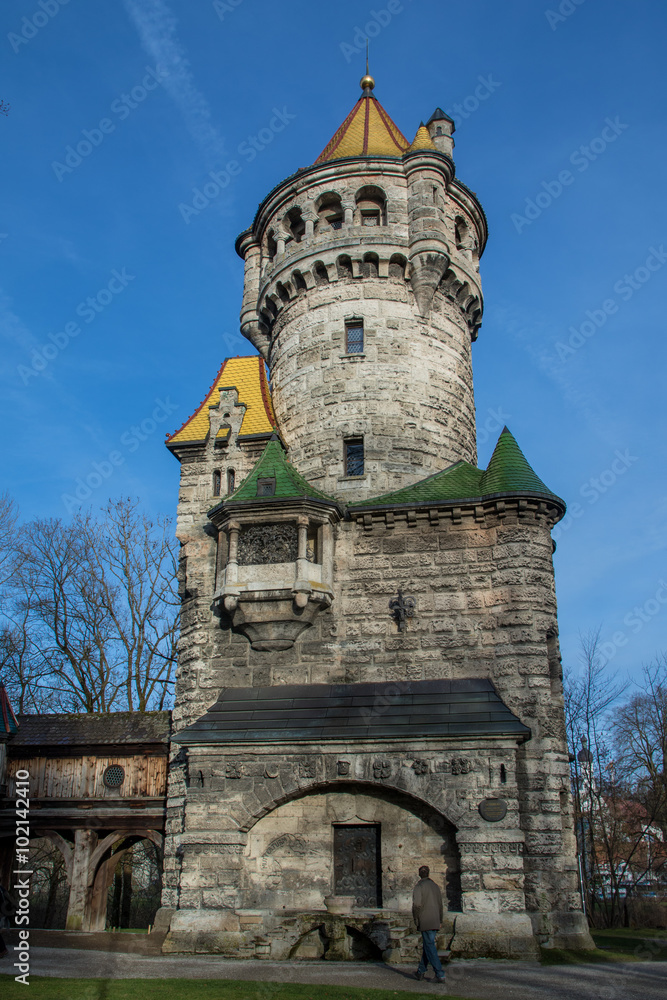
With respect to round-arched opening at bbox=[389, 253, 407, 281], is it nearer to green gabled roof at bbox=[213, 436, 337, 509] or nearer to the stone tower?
the stone tower

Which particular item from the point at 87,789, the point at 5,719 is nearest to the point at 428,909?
the point at 87,789

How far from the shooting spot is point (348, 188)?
18219 mm

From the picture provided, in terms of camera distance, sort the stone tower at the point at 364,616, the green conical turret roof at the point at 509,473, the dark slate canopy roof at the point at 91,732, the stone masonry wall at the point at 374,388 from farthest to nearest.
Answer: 1. the dark slate canopy roof at the point at 91,732
2. the stone masonry wall at the point at 374,388
3. the green conical turret roof at the point at 509,473
4. the stone tower at the point at 364,616

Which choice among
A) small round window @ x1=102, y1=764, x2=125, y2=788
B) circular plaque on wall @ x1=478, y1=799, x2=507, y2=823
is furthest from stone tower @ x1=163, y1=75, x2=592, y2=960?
small round window @ x1=102, y1=764, x2=125, y2=788

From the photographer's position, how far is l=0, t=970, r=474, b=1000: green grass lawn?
790cm

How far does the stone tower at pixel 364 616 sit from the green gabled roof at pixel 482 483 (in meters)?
0.06

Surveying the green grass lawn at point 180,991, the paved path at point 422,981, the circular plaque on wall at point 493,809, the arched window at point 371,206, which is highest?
the arched window at point 371,206

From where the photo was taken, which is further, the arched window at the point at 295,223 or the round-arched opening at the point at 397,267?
the arched window at the point at 295,223

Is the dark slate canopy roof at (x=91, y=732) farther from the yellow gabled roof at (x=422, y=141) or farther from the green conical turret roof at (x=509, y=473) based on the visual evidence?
the yellow gabled roof at (x=422, y=141)

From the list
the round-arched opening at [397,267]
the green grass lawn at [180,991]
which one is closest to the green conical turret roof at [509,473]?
the round-arched opening at [397,267]

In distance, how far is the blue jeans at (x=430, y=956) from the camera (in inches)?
359

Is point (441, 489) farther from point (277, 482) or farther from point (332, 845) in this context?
point (332, 845)

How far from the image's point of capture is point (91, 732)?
18469 mm

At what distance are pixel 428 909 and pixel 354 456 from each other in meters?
9.05
